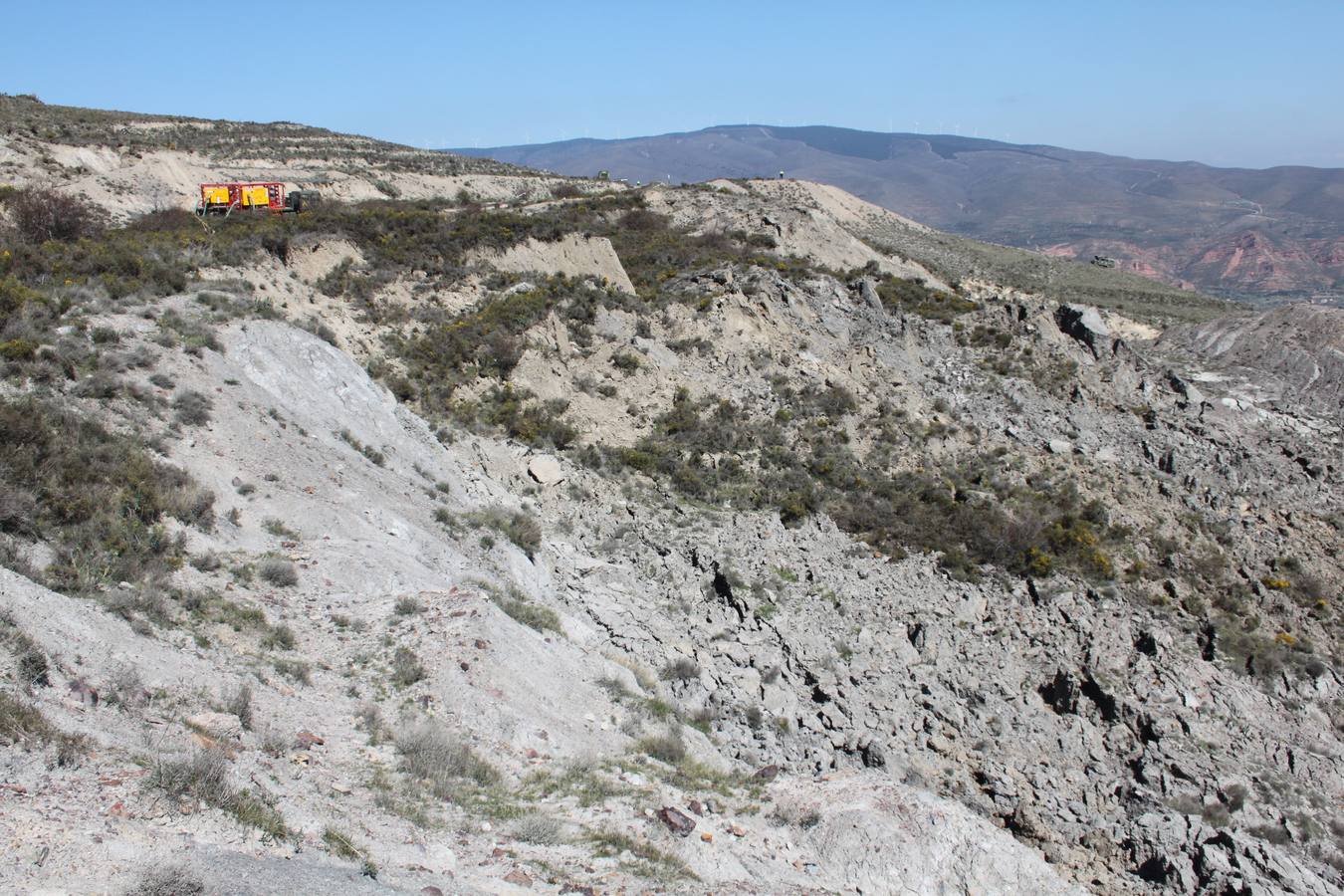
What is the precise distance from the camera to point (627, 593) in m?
13.6

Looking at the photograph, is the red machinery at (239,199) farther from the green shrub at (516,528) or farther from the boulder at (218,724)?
the boulder at (218,724)

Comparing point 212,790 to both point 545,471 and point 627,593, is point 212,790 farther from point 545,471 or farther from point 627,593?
point 545,471

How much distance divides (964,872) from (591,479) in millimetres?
10320

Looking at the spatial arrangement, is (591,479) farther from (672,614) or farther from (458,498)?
(672,614)

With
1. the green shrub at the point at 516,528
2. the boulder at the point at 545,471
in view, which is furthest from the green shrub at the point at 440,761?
the boulder at the point at 545,471

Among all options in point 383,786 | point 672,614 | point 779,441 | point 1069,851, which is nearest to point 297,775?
point 383,786

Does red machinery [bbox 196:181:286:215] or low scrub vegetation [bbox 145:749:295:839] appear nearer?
low scrub vegetation [bbox 145:749:295:839]

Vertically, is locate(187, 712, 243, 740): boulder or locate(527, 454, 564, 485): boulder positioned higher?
locate(527, 454, 564, 485): boulder

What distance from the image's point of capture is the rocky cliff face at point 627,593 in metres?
6.70

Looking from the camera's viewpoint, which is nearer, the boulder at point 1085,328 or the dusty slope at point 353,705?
the dusty slope at point 353,705

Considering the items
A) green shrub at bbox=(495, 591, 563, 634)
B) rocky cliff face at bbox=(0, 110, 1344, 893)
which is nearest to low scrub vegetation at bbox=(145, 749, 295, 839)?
rocky cliff face at bbox=(0, 110, 1344, 893)

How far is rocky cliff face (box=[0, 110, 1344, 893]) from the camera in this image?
6.70 m

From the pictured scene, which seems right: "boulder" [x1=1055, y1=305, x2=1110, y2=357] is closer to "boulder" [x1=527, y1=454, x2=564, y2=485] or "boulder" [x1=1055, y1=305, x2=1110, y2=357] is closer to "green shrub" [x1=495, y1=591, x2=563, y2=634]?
"boulder" [x1=527, y1=454, x2=564, y2=485]

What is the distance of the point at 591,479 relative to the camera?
16.6 metres
